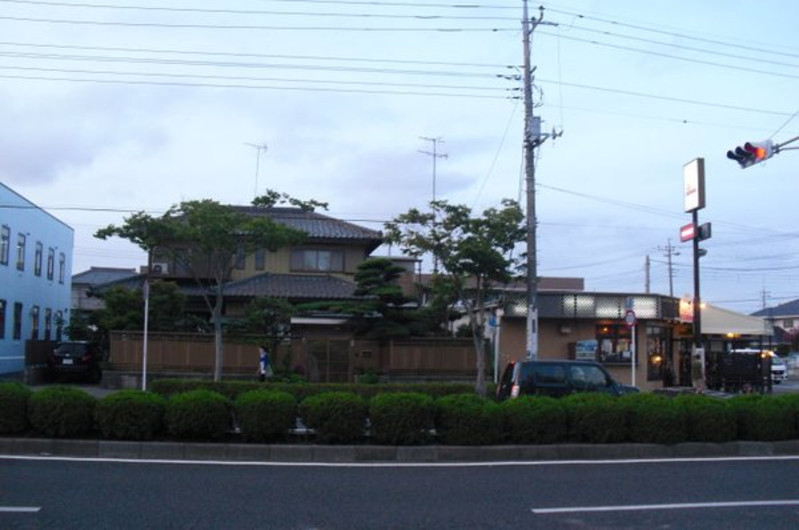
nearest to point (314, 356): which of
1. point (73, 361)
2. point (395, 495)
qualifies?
point (73, 361)

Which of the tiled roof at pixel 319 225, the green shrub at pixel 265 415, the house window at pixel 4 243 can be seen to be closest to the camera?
the green shrub at pixel 265 415

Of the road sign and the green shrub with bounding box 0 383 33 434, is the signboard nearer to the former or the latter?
the road sign

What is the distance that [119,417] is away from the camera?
1173 centimetres

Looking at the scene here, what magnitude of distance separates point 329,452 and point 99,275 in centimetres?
5354

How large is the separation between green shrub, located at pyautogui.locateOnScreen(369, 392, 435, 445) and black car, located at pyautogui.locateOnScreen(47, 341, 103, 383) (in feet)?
64.5

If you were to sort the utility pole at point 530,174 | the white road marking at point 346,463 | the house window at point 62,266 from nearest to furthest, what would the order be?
the white road marking at point 346,463 < the utility pole at point 530,174 < the house window at point 62,266

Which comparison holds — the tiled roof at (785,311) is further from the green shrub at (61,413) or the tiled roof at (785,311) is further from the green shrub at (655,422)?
the green shrub at (61,413)

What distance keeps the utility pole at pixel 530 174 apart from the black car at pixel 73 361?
16.3m

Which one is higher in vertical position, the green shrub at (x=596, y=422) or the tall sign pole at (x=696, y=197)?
the tall sign pole at (x=696, y=197)

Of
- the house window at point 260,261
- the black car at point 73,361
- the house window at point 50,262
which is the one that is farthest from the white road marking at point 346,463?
the house window at point 50,262

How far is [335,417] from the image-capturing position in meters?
12.0

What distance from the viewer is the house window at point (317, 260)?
35.7m

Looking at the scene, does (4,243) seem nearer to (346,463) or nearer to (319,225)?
(319,225)

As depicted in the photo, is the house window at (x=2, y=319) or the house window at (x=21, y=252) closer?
the house window at (x=2, y=319)
